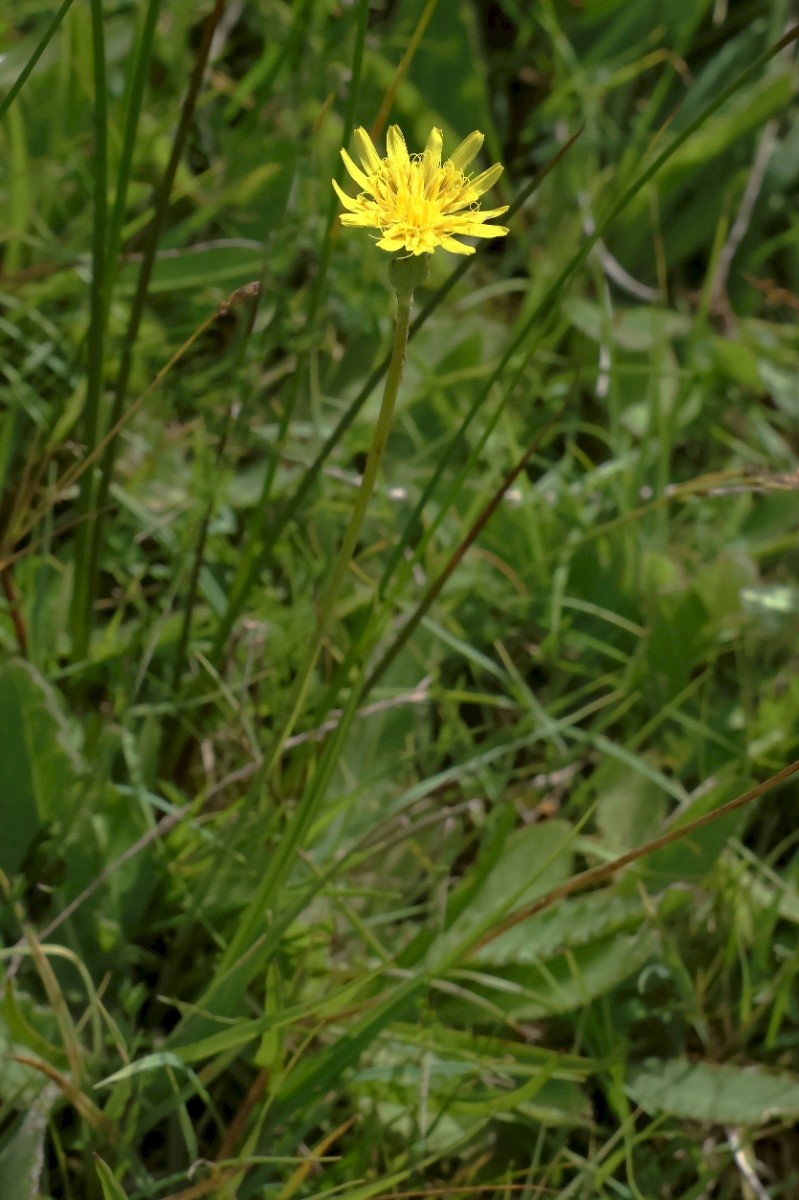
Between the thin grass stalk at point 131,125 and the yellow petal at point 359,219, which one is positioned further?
the thin grass stalk at point 131,125

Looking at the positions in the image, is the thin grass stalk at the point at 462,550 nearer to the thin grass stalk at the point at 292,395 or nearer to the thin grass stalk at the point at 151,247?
the thin grass stalk at the point at 292,395

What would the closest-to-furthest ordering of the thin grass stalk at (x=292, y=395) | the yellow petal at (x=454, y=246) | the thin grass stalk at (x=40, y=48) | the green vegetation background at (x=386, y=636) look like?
the yellow petal at (x=454, y=246), the thin grass stalk at (x=40, y=48), the thin grass stalk at (x=292, y=395), the green vegetation background at (x=386, y=636)

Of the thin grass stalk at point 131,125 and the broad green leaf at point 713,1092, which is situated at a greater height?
the thin grass stalk at point 131,125

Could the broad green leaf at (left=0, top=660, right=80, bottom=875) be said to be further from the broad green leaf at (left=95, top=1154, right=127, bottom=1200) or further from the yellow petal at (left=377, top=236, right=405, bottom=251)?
the yellow petal at (left=377, top=236, right=405, bottom=251)

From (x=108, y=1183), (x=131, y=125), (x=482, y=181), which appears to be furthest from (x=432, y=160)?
(x=108, y=1183)

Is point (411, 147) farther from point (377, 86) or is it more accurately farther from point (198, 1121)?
point (198, 1121)

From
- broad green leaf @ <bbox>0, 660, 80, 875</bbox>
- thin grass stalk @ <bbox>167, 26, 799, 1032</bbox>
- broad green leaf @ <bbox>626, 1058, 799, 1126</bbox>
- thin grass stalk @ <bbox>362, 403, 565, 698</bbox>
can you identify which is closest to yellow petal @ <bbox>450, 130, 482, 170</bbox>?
thin grass stalk @ <bbox>167, 26, 799, 1032</bbox>

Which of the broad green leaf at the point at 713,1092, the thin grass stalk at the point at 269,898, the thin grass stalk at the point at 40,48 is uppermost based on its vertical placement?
the thin grass stalk at the point at 40,48

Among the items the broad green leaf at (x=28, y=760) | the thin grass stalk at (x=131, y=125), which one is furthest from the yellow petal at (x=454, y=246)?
the broad green leaf at (x=28, y=760)

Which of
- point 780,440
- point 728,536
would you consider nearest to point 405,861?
point 728,536
